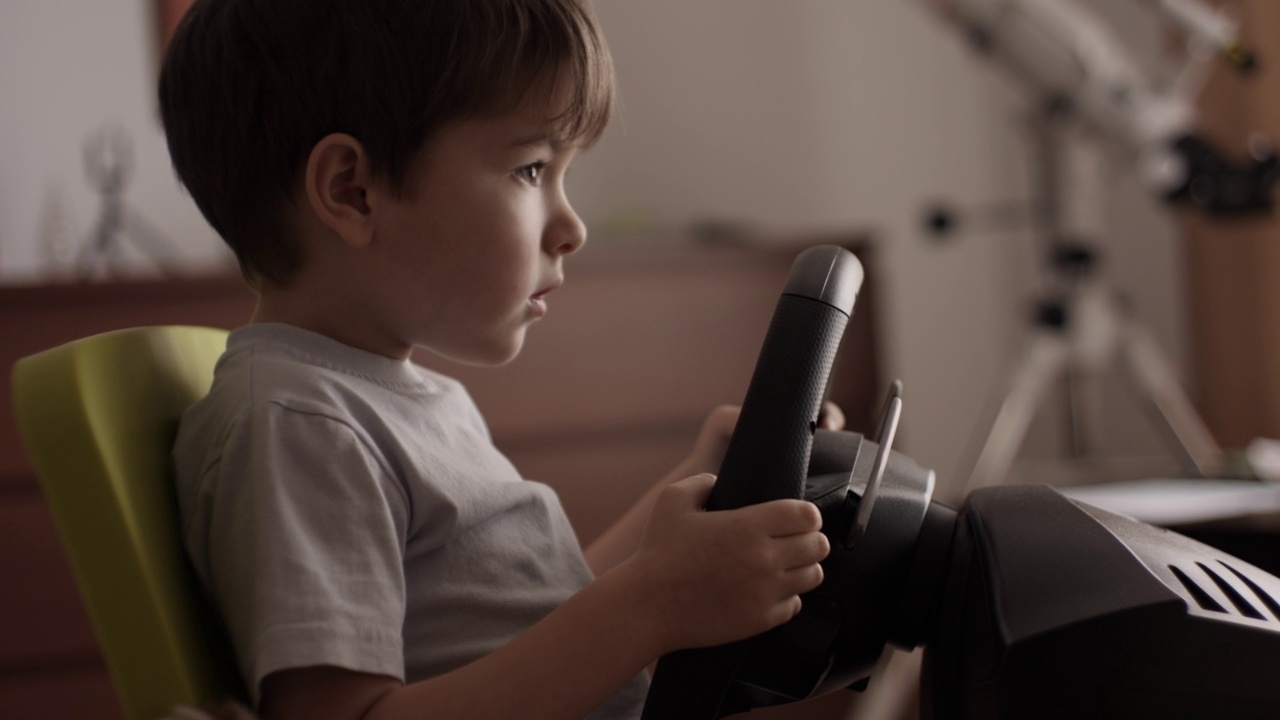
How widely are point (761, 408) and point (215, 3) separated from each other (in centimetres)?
44

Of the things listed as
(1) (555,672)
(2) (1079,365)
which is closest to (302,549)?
(1) (555,672)

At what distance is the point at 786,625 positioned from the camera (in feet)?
1.64

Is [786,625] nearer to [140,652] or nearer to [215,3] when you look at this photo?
[140,652]

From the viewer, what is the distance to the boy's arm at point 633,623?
482 mm

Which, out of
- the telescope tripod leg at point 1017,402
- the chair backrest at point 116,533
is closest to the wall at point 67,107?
the telescope tripod leg at point 1017,402

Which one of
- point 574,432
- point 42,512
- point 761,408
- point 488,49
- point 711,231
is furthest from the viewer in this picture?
point 711,231

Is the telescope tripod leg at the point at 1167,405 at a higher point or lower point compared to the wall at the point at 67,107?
lower

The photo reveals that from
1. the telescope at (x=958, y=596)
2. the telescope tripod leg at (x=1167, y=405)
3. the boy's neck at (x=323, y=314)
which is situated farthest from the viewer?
the telescope tripod leg at (x=1167, y=405)

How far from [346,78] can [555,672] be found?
0.34m

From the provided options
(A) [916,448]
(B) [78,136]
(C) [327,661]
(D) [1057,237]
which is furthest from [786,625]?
(A) [916,448]

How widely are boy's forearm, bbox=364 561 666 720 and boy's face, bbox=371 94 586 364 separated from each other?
212mm

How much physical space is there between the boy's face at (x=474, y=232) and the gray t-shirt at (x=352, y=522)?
4 centimetres

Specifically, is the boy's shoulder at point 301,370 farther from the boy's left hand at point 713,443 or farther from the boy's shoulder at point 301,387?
the boy's left hand at point 713,443

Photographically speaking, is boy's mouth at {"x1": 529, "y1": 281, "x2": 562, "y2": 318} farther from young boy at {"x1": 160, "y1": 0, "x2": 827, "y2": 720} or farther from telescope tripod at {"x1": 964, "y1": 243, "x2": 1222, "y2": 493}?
telescope tripod at {"x1": 964, "y1": 243, "x2": 1222, "y2": 493}
